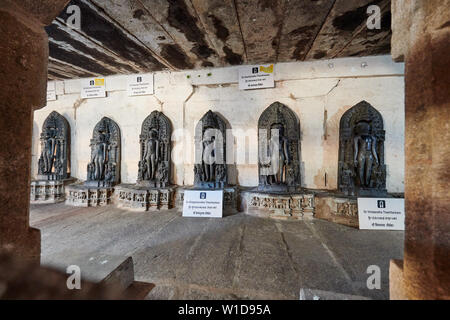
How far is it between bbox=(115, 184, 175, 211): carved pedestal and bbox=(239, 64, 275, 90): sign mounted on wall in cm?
314

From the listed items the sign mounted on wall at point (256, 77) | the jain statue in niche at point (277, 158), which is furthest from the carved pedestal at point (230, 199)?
the sign mounted on wall at point (256, 77)

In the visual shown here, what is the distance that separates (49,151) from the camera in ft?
14.6

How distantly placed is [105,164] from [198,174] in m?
2.62

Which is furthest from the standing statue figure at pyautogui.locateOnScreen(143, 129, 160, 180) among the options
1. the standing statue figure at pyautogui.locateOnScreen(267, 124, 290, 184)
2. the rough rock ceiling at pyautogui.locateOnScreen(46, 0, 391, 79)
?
the standing statue figure at pyautogui.locateOnScreen(267, 124, 290, 184)

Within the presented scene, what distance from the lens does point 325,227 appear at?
2873mm

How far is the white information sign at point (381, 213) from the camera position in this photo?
2801 mm

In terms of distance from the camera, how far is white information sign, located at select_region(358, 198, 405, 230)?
110 inches

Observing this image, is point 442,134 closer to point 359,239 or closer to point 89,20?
point 359,239

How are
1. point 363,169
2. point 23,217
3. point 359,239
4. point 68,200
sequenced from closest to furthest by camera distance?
point 23,217, point 359,239, point 363,169, point 68,200

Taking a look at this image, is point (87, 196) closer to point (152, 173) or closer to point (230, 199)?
point (152, 173)

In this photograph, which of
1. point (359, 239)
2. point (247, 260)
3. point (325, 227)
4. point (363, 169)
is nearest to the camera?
point (247, 260)

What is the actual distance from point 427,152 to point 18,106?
2.21 m

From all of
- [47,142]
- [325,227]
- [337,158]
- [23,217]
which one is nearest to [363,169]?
[337,158]
